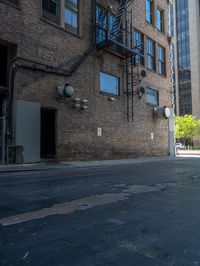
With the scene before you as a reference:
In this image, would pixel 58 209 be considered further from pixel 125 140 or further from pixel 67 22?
pixel 125 140

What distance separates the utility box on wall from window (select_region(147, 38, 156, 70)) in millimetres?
14640

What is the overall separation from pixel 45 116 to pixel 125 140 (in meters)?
7.46

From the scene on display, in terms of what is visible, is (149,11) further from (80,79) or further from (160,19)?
(80,79)

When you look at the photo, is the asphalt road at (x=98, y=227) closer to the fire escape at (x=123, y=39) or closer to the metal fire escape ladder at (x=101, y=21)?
the fire escape at (x=123, y=39)

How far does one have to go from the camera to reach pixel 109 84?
22484 mm

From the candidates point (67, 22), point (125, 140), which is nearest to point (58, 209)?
point (67, 22)

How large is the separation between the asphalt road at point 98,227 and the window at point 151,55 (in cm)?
2217

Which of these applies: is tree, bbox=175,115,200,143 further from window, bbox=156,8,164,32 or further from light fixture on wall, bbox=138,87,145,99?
light fixture on wall, bbox=138,87,145,99

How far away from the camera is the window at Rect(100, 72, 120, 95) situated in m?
21.8

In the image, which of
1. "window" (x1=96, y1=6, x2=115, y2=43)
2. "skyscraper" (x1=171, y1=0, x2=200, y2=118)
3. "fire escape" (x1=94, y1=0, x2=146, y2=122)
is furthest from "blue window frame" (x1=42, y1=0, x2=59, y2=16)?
"skyscraper" (x1=171, y1=0, x2=200, y2=118)

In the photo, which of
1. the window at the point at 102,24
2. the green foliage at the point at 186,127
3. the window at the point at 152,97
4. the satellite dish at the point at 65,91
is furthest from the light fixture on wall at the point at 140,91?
the green foliage at the point at 186,127

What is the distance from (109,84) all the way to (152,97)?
6.90 meters

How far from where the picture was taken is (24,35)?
1622 cm

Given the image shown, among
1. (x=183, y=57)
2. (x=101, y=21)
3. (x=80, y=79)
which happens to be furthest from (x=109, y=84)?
(x=183, y=57)
